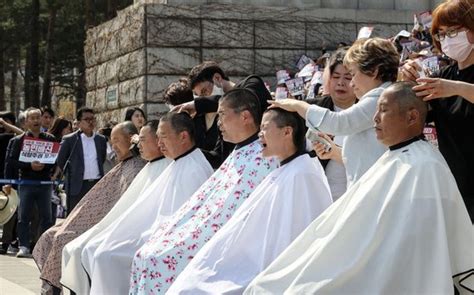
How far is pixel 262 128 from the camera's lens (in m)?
5.35

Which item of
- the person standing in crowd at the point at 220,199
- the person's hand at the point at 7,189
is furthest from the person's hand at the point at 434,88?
the person's hand at the point at 7,189

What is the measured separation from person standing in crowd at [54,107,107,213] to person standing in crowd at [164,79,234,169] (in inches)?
161

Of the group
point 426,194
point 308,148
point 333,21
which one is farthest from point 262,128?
point 333,21

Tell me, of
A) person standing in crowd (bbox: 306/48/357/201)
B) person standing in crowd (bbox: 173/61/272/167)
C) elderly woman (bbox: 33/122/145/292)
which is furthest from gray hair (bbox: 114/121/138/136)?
person standing in crowd (bbox: 306/48/357/201)

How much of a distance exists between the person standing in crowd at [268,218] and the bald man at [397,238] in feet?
2.46

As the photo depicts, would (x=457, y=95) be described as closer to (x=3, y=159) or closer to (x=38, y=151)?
(x=38, y=151)

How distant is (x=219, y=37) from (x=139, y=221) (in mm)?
6914

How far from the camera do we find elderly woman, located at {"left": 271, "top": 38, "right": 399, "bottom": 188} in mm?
4840

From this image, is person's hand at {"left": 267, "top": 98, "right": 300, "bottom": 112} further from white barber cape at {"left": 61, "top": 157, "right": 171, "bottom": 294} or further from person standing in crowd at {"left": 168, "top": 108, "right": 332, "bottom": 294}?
white barber cape at {"left": 61, "top": 157, "right": 171, "bottom": 294}

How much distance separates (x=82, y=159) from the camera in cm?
1147

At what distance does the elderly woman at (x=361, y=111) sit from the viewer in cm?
484

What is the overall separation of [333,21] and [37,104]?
23788 millimetres

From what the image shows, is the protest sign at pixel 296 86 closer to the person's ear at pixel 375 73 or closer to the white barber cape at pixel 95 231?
the white barber cape at pixel 95 231

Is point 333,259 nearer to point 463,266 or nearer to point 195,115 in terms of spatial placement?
point 463,266
